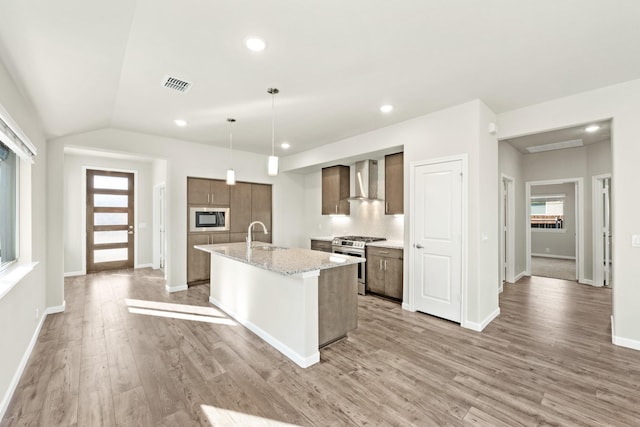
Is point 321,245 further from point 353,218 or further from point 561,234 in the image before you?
point 561,234

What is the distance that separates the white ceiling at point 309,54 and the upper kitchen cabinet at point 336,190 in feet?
6.89

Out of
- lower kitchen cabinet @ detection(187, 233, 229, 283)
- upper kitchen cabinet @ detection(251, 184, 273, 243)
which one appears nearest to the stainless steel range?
upper kitchen cabinet @ detection(251, 184, 273, 243)

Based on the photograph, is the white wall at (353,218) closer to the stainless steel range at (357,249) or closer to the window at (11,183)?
the stainless steel range at (357,249)

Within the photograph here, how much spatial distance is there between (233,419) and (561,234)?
34.8 feet

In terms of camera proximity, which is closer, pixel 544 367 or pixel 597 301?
pixel 544 367

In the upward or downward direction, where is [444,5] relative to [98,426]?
upward

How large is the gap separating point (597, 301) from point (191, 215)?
6702 millimetres

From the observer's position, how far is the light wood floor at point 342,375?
1926 mm

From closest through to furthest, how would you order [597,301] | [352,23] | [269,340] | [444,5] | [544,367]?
[444,5] < [352,23] < [544,367] < [269,340] < [597,301]

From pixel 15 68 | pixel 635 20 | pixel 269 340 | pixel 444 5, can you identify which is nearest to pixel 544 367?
pixel 269 340

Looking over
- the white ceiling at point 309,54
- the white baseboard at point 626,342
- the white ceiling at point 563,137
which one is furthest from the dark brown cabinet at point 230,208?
the white baseboard at point 626,342

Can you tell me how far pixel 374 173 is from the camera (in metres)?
5.36

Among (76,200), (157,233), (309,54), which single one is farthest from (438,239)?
(76,200)

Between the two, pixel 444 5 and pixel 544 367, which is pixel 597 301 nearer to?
pixel 544 367
